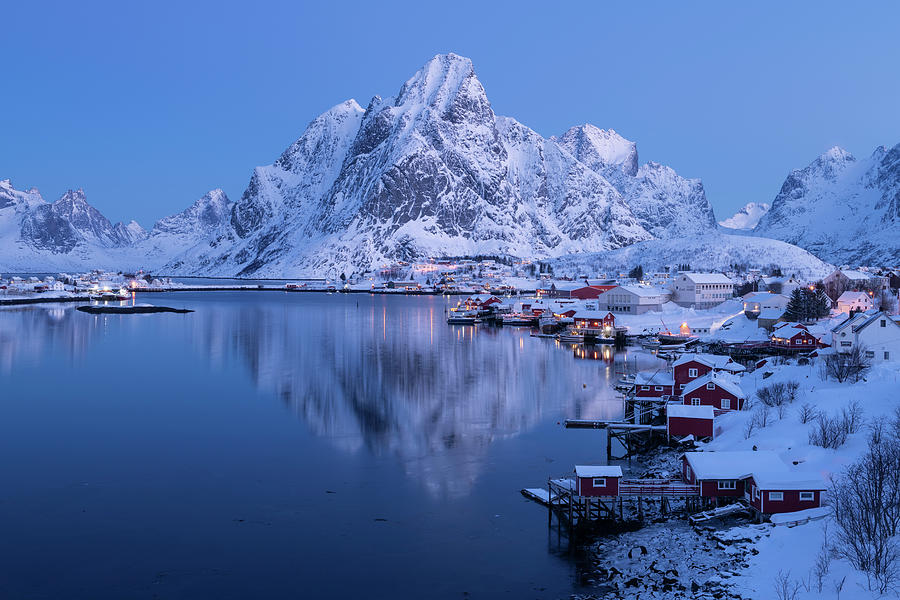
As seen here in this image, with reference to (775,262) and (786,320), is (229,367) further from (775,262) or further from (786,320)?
(775,262)

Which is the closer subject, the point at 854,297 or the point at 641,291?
the point at 854,297

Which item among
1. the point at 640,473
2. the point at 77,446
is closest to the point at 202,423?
the point at 77,446

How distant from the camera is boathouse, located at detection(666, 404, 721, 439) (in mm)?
32969

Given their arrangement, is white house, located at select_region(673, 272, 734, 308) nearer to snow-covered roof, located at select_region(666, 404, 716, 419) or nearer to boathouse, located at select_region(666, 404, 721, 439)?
snow-covered roof, located at select_region(666, 404, 716, 419)

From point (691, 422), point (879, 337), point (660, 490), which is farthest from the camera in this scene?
point (879, 337)

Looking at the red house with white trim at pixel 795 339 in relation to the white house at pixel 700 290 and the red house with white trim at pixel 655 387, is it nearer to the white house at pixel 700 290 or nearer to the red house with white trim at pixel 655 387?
the red house with white trim at pixel 655 387

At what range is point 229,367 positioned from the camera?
59.5m

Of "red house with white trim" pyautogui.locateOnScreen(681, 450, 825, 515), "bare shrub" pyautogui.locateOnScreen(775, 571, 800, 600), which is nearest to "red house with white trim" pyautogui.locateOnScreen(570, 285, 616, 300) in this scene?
"red house with white trim" pyautogui.locateOnScreen(681, 450, 825, 515)

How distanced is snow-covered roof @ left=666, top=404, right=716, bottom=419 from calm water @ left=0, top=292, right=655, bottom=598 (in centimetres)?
374

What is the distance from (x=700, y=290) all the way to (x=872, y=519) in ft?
279

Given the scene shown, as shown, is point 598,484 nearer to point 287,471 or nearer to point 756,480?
point 756,480

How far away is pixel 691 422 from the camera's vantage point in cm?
3319

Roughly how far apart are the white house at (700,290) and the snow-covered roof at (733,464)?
254ft

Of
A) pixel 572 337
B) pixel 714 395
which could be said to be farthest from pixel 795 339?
pixel 714 395
